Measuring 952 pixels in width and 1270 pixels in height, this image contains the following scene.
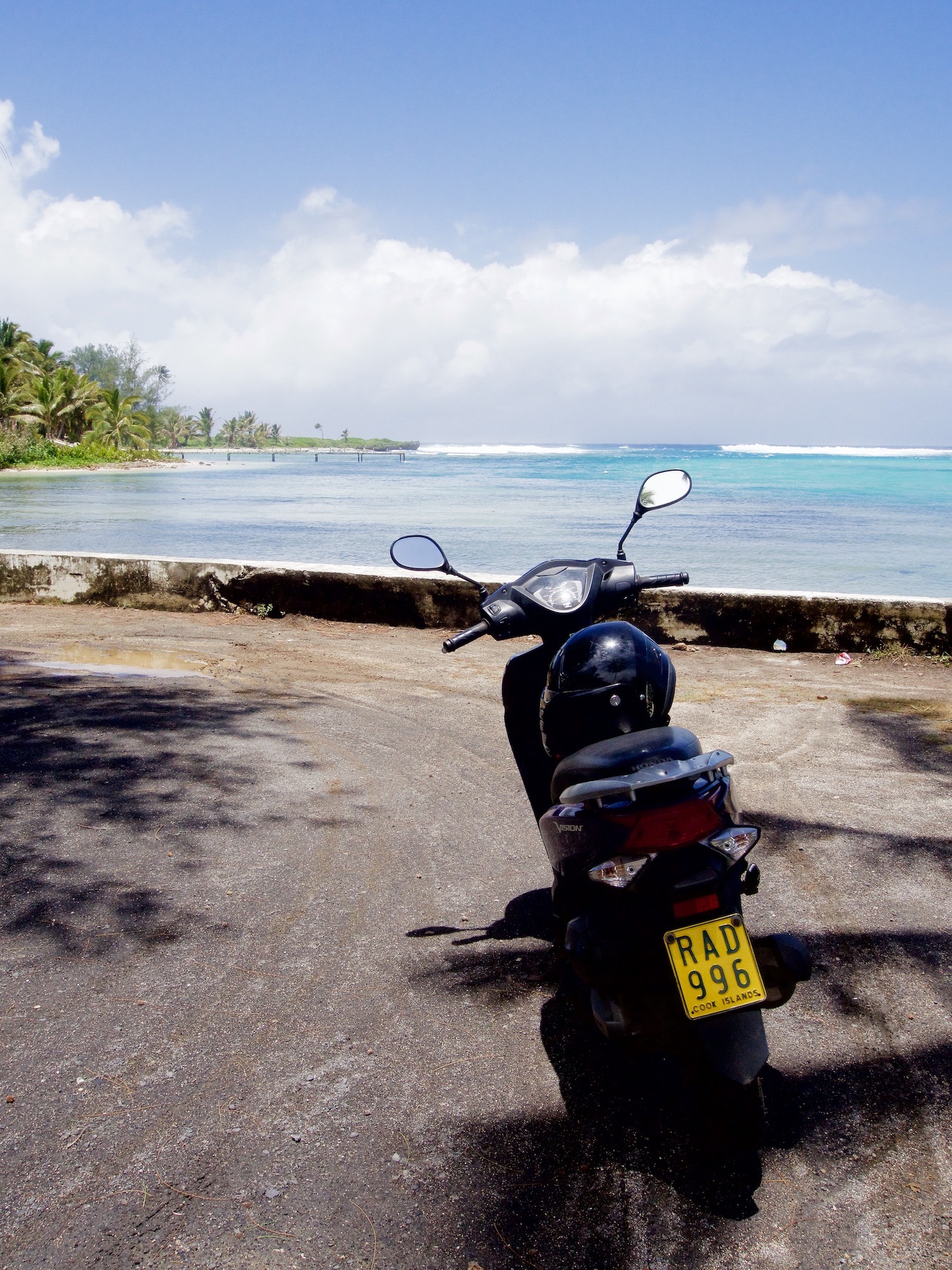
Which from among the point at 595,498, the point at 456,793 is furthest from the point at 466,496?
the point at 456,793

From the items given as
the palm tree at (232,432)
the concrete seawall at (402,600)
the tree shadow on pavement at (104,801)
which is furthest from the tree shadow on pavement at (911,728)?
the palm tree at (232,432)

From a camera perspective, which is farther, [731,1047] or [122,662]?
[122,662]

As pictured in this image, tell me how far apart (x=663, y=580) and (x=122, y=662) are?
17.5 ft

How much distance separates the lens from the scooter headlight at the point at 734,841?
2088mm

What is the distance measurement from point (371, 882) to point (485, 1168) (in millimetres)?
1578

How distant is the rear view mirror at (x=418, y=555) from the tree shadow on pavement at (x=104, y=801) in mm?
1469

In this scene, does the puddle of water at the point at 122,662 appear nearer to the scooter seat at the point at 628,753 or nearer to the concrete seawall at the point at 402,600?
the concrete seawall at the point at 402,600

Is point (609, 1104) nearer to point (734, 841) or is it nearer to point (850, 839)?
point (734, 841)

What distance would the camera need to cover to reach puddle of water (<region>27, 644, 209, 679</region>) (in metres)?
6.91

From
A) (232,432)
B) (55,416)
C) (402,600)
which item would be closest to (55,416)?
(55,416)

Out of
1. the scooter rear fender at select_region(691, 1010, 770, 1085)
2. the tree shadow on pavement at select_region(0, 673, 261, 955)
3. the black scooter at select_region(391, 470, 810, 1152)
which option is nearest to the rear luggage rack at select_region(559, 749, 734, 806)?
the black scooter at select_region(391, 470, 810, 1152)

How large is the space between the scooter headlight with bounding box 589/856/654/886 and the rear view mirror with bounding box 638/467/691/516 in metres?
1.47

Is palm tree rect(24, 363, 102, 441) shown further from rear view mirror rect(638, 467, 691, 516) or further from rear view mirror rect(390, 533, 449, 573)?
rear view mirror rect(638, 467, 691, 516)

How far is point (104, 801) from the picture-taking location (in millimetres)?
4285
